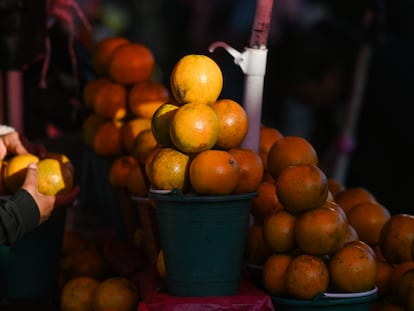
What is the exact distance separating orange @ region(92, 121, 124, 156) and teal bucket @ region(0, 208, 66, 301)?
49 centimetres

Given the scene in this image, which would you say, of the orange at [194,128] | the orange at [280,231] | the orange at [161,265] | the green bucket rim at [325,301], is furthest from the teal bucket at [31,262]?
the green bucket rim at [325,301]

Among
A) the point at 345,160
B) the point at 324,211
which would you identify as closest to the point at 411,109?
the point at 345,160

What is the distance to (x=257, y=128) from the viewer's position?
9.64ft

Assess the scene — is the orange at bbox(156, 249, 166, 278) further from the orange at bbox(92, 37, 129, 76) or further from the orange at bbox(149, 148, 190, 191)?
the orange at bbox(92, 37, 129, 76)

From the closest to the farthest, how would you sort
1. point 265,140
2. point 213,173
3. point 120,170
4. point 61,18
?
point 213,173, point 265,140, point 120,170, point 61,18

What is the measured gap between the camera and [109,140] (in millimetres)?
3410

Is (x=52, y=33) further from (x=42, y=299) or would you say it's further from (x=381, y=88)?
(x=381, y=88)

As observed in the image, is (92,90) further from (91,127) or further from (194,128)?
(194,128)

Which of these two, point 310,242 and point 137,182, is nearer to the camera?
point 310,242

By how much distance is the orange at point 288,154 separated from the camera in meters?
2.79

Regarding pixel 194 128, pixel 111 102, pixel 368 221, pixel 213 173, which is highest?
pixel 194 128

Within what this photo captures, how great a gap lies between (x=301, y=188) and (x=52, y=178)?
0.88 m

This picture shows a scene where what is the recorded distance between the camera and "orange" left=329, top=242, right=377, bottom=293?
2.53m

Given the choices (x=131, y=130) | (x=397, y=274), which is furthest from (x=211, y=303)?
(x=131, y=130)
